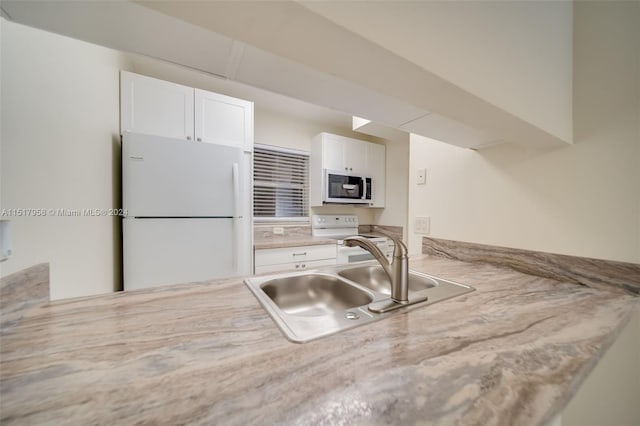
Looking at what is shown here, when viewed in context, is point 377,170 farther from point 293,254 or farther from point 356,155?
point 293,254

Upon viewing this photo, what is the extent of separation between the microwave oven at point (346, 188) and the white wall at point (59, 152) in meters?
1.97

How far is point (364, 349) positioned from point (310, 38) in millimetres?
673

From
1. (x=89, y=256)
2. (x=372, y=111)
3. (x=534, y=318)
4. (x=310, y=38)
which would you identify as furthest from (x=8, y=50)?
(x=534, y=318)

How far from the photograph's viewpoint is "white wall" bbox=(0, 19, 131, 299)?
0.73 metres

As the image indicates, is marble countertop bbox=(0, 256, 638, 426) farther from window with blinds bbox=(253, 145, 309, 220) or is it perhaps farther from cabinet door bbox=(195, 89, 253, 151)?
window with blinds bbox=(253, 145, 309, 220)

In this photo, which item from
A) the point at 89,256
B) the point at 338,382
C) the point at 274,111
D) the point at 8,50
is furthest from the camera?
the point at 274,111

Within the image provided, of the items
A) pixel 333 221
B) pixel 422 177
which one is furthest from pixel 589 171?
pixel 333 221

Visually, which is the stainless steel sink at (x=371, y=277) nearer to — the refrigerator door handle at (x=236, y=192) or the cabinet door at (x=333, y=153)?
the refrigerator door handle at (x=236, y=192)

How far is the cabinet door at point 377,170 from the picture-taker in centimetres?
309

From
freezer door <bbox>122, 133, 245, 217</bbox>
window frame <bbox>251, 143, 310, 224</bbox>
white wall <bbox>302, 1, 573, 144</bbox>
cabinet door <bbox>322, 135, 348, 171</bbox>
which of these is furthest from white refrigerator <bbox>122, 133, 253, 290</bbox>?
white wall <bbox>302, 1, 573, 144</bbox>

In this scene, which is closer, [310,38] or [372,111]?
[310,38]

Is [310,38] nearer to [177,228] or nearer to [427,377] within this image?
[427,377]

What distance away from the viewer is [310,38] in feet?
1.49

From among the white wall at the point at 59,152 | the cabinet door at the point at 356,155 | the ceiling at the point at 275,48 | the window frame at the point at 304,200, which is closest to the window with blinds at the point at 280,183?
the window frame at the point at 304,200
